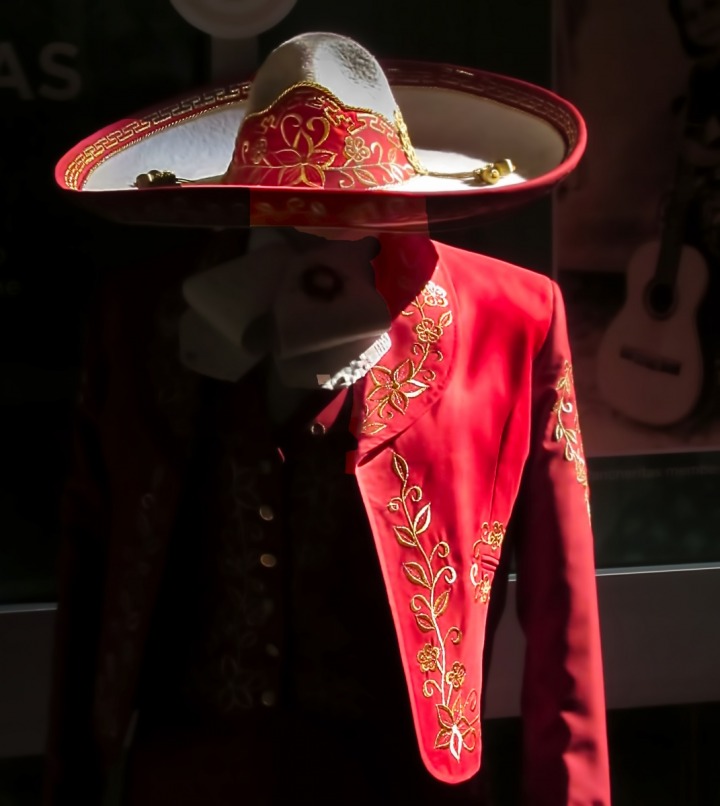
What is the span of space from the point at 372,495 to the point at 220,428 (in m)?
0.19

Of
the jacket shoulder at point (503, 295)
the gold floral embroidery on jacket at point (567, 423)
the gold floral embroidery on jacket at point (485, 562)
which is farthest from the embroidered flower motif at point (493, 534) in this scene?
the jacket shoulder at point (503, 295)

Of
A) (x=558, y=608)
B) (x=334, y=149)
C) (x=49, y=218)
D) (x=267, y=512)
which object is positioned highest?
(x=49, y=218)

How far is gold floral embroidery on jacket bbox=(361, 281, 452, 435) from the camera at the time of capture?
1.14 metres

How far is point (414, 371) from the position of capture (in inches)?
45.6

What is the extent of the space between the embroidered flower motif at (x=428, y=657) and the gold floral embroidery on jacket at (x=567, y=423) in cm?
26

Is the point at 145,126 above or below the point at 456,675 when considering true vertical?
above

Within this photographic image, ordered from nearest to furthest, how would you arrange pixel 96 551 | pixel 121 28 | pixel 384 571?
pixel 384 571 < pixel 96 551 < pixel 121 28

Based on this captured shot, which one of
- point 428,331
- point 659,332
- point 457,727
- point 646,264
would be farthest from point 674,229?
point 457,727

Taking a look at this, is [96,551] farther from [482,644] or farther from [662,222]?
[662,222]

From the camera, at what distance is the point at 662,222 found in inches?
72.5

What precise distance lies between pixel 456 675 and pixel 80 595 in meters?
0.45

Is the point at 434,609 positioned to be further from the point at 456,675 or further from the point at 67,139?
the point at 67,139

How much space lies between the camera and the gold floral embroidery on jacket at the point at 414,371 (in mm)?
1138

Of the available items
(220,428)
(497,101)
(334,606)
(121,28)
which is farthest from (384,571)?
(121,28)
